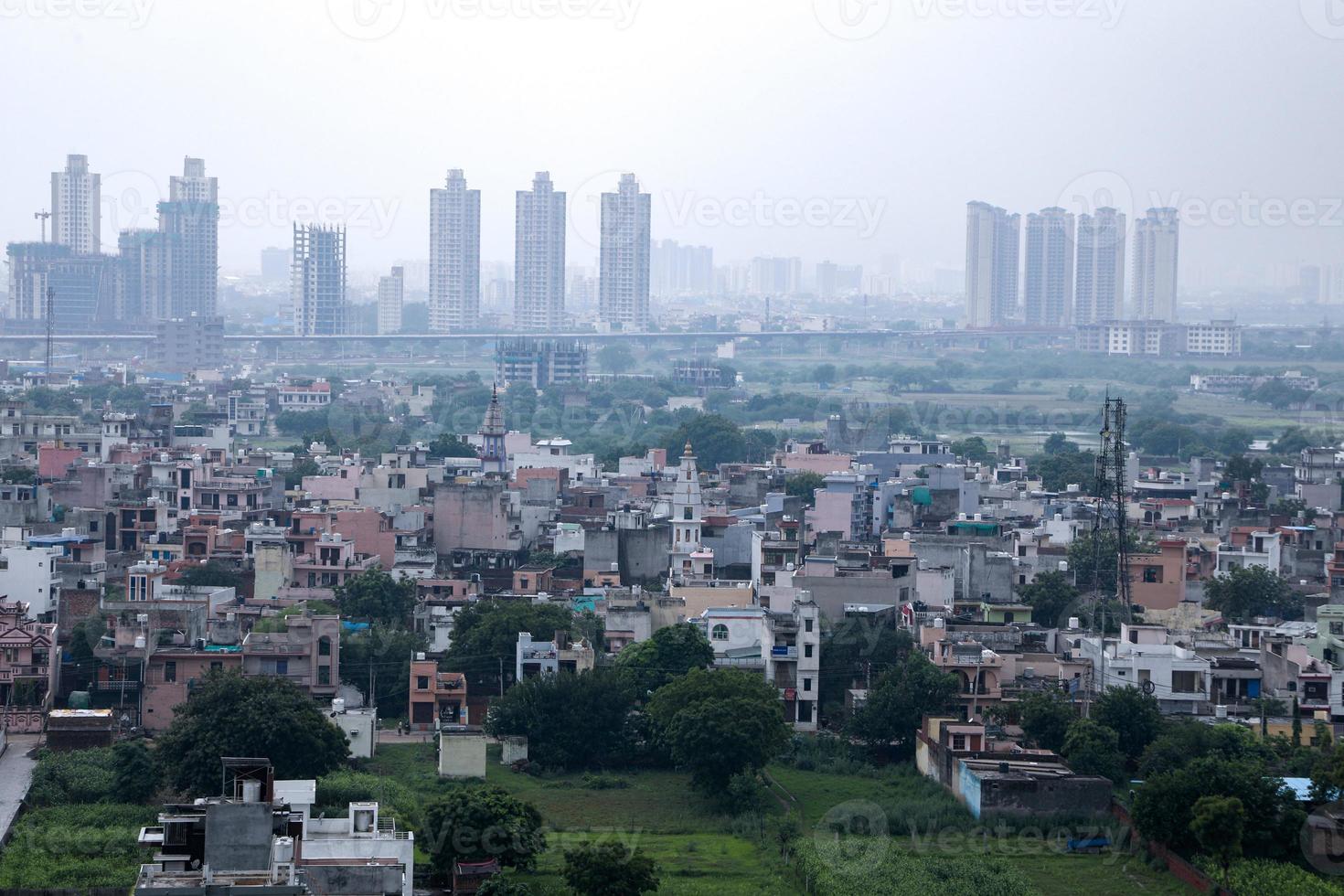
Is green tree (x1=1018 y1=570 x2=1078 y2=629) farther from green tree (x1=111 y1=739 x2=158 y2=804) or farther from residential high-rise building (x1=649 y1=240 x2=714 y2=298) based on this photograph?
residential high-rise building (x1=649 y1=240 x2=714 y2=298)

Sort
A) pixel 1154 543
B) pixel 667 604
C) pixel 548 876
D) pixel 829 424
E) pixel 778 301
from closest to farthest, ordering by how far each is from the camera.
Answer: pixel 548 876 → pixel 667 604 → pixel 1154 543 → pixel 829 424 → pixel 778 301

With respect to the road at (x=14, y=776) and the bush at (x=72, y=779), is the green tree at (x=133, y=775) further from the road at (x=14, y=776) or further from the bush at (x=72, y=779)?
the road at (x=14, y=776)

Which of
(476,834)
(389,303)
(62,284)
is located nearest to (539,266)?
(389,303)

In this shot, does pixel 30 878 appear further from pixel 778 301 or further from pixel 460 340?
pixel 778 301

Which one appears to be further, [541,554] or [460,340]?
[460,340]

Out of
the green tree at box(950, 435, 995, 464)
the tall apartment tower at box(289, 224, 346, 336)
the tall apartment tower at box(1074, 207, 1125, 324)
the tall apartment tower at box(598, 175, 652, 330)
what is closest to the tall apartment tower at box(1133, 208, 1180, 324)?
the tall apartment tower at box(1074, 207, 1125, 324)

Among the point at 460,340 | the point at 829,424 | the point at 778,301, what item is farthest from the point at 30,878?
the point at 778,301
